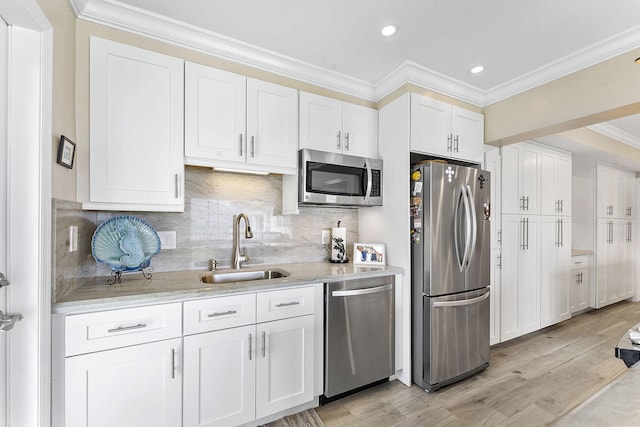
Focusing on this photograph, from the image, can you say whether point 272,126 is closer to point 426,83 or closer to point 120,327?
point 426,83

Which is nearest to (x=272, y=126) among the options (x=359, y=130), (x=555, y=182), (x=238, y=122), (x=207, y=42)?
(x=238, y=122)

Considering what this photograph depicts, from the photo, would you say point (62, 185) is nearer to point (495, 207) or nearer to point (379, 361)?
point (379, 361)

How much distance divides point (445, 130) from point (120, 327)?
2646mm

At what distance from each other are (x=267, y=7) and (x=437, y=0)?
0.96 m

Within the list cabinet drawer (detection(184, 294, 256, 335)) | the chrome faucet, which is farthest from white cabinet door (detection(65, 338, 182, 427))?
the chrome faucet

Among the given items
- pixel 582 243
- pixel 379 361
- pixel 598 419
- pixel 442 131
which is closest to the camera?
pixel 598 419

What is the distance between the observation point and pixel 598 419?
1.88 ft

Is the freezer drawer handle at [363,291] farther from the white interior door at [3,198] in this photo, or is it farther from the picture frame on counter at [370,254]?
the white interior door at [3,198]

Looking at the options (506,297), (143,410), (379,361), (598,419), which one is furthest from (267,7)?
(506,297)

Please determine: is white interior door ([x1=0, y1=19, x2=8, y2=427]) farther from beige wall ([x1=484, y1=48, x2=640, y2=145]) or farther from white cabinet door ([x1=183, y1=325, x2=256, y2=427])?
beige wall ([x1=484, y1=48, x2=640, y2=145])

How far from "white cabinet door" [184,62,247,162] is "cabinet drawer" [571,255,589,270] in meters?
4.52

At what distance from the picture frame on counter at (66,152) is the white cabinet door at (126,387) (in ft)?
3.04

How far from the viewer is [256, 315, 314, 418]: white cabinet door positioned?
175 cm

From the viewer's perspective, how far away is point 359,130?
98.7 inches
